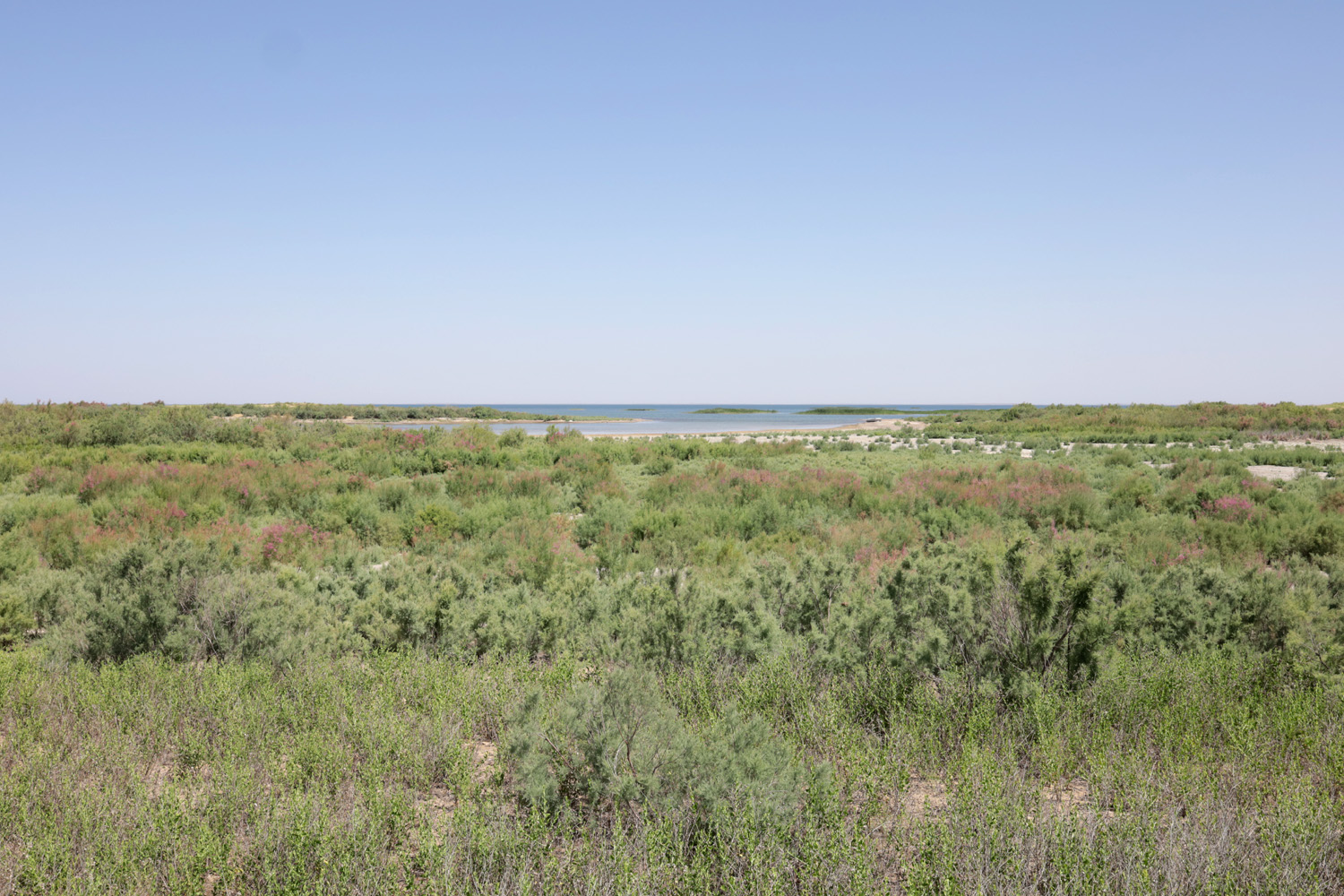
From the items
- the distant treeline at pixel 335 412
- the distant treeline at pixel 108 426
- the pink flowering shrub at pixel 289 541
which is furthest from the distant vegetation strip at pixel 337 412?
the pink flowering shrub at pixel 289 541

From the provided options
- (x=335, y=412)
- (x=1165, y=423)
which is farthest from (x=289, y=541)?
(x=335, y=412)

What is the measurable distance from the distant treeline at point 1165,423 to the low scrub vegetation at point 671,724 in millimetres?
30061

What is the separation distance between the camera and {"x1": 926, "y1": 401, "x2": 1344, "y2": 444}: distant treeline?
34656 millimetres

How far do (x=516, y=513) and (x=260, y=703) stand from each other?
941 centimetres

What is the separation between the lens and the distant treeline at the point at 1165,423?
34.7 meters

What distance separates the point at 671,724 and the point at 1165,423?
48602 millimetres

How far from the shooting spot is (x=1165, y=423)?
41.1m

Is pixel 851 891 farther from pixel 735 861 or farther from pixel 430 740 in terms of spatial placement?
pixel 430 740

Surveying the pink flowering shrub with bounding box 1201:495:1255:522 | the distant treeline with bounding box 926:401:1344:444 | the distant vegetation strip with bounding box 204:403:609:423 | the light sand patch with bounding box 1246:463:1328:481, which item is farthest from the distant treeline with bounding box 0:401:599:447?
the distant treeline with bounding box 926:401:1344:444

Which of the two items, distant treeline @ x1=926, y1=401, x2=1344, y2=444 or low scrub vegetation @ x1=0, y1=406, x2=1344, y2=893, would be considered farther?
distant treeline @ x1=926, y1=401, x2=1344, y2=444

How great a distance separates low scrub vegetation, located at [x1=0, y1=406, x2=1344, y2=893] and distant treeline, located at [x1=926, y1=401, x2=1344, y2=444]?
30.1 m

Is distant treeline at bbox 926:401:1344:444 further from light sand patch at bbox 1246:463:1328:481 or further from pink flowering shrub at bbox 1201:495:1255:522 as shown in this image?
pink flowering shrub at bbox 1201:495:1255:522

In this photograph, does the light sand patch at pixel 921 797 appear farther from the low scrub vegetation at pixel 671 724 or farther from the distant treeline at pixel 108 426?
the distant treeline at pixel 108 426

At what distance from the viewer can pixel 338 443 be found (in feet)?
83.4
